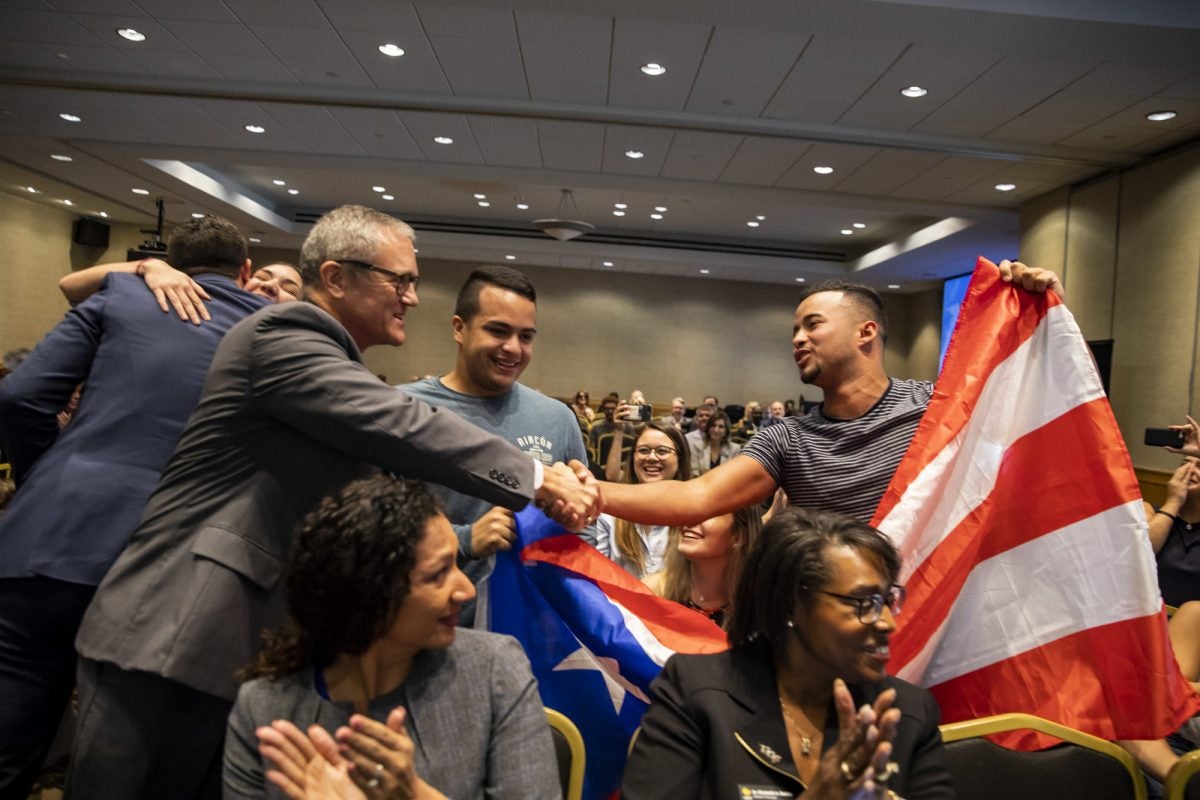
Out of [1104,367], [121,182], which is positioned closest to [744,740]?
[1104,367]

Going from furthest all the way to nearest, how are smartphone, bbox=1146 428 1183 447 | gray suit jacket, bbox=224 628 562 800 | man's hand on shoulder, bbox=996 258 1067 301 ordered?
smartphone, bbox=1146 428 1183 447 → man's hand on shoulder, bbox=996 258 1067 301 → gray suit jacket, bbox=224 628 562 800

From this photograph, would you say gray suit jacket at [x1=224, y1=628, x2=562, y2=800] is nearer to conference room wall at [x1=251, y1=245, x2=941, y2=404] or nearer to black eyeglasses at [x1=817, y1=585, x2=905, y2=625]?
black eyeglasses at [x1=817, y1=585, x2=905, y2=625]

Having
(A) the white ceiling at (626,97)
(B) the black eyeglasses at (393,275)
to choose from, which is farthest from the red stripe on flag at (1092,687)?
(A) the white ceiling at (626,97)

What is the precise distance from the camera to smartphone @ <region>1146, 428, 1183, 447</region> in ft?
12.5

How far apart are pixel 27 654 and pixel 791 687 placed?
150 centimetres

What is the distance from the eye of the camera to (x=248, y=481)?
1.48 m

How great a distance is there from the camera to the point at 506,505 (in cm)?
157

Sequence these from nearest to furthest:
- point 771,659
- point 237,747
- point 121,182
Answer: point 237,747, point 771,659, point 121,182

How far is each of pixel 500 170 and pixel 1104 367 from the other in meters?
6.64

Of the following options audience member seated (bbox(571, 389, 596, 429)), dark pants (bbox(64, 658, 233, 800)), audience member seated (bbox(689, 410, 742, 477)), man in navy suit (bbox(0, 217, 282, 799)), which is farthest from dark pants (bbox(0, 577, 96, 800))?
audience member seated (bbox(571, 389, 596, 429))

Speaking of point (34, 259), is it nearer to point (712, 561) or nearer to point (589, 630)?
point (712, 561)

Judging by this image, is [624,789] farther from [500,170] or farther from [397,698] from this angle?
[500,170]

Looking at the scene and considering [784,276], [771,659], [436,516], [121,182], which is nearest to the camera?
[436,516]

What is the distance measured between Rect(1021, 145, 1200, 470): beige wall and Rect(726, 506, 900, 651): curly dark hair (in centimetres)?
708
